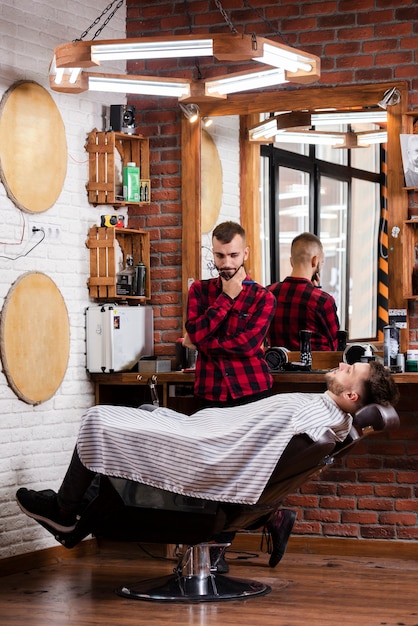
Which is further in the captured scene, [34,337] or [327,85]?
[327,85]

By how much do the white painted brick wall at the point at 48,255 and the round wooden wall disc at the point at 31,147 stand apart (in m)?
0.04

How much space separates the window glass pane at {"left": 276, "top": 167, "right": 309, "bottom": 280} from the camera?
5500mm

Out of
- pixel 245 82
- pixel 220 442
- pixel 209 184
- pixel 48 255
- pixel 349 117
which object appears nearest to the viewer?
pixel 220 442

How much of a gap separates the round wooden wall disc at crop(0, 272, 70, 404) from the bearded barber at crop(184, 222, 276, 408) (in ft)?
2.28

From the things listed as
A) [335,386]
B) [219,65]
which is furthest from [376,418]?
[219,65]

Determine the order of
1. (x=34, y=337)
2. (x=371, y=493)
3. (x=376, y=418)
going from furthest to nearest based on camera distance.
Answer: (x=371, y=493), (x=34, y=337), (x=376, y=418)

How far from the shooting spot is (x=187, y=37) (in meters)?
4.28

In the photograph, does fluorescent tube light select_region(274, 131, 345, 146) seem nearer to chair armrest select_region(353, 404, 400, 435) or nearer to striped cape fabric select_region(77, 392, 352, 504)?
striped cape fabric select_region(77, 392, 352, 504)

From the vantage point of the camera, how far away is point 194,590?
4.25 metres

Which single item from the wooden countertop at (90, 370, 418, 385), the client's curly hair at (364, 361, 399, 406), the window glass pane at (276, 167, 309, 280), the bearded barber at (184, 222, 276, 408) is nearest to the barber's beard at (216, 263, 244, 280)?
the bearded barber at (184, 222, 276, 408)

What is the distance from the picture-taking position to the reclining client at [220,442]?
3783 millimetres

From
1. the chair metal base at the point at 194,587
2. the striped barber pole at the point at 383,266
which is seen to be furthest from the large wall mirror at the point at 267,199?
the chair metal base at the point at 194,587

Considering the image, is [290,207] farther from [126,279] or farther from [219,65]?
[126,279]

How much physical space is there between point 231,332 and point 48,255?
40.1 inches
